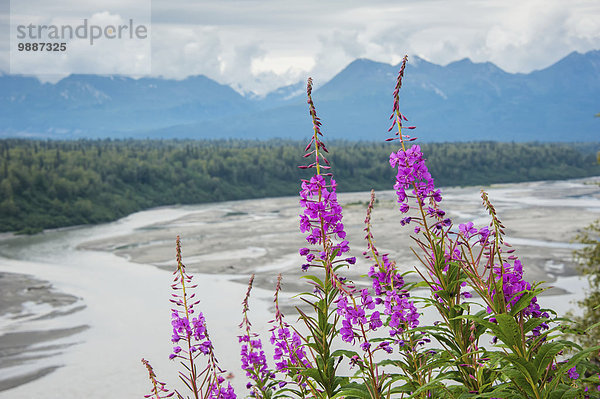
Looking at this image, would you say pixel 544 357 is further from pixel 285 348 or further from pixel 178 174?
pixel 178 174

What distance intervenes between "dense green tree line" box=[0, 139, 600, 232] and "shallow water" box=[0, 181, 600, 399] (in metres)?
12.8

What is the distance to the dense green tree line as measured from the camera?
66.1 metres

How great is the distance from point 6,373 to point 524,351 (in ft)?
70.9

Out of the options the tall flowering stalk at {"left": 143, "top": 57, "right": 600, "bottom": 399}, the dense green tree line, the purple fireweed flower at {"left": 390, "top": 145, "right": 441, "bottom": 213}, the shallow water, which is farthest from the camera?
the dense green tree line

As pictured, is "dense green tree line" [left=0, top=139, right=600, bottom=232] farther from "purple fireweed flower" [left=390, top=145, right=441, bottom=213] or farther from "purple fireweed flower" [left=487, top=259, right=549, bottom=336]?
"purple fireweed flower" [left=487, top=259, right=549, bottom=336]

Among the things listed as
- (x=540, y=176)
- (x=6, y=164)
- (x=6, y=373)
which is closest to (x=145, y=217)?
(x=6, y=164)

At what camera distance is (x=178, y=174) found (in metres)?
91.6

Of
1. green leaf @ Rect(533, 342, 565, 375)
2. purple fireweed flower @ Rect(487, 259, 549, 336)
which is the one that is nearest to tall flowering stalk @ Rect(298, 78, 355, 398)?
purple fireweed flower @ Rect(487, 259, 549, 336)

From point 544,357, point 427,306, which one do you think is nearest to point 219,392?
point 427,306

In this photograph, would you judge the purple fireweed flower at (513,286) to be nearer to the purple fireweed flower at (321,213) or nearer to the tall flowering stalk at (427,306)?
A: the tall flowering stalk at (427,306)

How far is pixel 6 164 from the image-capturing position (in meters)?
70.3

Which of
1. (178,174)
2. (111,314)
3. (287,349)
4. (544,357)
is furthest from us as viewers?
(178,174)

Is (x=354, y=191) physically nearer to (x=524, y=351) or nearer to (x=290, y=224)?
(x=290, y=224)

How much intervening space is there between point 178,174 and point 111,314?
6403cm
